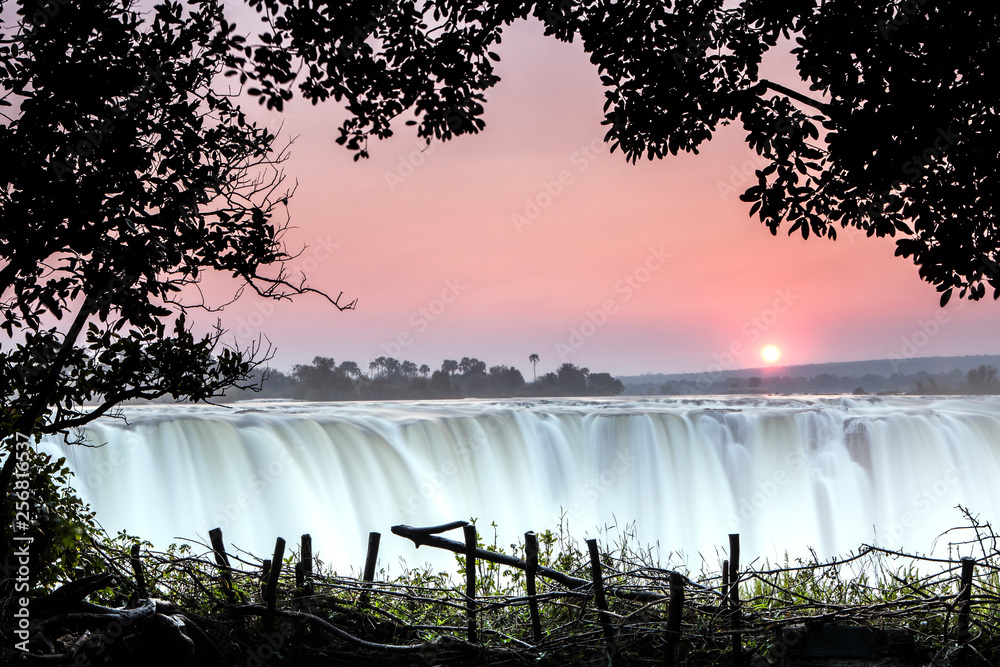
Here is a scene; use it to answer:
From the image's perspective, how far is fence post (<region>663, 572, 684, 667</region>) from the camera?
182 inches

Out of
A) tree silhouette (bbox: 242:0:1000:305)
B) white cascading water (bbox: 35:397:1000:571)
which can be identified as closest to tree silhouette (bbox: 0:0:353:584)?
Answer: tree silhouette (bbox: 242:0:1000:305)

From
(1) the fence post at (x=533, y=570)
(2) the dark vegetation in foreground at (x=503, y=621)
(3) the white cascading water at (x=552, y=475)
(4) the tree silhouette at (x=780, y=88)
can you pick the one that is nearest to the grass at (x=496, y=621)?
(2) the dark vegetation in foreground at (x=503, y=621)

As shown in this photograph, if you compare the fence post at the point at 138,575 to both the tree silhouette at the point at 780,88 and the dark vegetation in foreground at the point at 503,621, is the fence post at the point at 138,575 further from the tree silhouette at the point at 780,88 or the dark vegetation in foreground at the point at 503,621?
the tree silhouette at the point at 780,88

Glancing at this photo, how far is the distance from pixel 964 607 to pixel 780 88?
371 centimetres

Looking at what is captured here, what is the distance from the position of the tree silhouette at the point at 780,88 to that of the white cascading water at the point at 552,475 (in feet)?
26.7

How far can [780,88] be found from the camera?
4.60 meters

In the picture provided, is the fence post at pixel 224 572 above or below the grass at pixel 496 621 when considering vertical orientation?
above

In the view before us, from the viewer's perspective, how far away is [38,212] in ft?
12.5

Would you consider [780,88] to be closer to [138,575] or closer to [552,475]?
[138,575]

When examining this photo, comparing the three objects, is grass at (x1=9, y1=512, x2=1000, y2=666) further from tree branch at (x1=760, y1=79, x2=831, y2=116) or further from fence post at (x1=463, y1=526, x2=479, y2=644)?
tree branch at (x1=760, y1=79, x2=831, y2=116)

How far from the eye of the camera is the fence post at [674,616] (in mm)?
4613

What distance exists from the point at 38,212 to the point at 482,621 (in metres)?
3.85

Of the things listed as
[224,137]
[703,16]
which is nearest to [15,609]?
[224,137]

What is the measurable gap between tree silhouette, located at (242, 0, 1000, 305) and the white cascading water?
8134 mm
